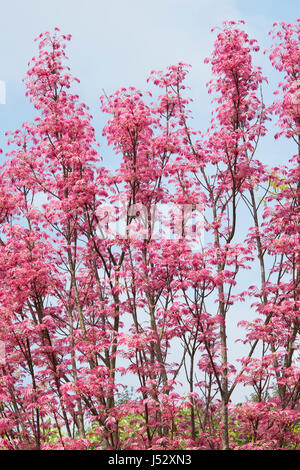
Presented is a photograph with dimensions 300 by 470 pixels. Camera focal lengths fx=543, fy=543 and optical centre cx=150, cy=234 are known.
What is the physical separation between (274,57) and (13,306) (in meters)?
6.91

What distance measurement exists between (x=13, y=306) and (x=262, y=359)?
402 cm

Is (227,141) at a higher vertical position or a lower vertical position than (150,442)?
higher

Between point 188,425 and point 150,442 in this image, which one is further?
point 188,425

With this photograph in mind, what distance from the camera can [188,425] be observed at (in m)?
9.96

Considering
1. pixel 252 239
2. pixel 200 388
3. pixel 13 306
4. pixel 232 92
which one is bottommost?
pixel 200 388

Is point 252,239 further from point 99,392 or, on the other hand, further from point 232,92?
point 99,392
